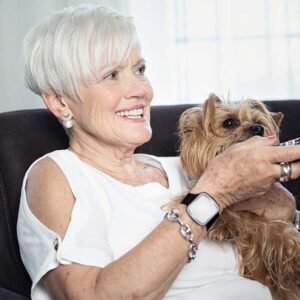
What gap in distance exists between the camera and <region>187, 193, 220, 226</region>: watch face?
1.27 metres

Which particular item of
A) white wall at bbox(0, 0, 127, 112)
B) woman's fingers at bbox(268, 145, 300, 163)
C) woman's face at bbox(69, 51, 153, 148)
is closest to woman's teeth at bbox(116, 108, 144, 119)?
woman's face at bbox(69, 51, 153, 148)

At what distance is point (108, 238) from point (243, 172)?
379mm

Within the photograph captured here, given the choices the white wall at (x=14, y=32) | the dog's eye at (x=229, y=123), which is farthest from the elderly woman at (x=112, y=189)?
the white wall at (x=14, y=32)

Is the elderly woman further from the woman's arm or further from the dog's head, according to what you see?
the dog's head

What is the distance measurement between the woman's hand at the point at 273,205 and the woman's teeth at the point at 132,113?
1.22ft

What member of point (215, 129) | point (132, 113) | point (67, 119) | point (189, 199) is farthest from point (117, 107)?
point (189, 199)

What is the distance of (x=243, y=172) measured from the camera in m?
1.30

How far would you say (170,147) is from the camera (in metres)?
2.08

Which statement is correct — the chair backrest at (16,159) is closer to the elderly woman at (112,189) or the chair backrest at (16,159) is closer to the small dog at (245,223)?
the elderly woman at (112,189)

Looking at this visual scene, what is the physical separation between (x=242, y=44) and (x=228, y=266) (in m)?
2.12

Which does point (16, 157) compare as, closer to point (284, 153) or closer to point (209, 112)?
point (209, 112)

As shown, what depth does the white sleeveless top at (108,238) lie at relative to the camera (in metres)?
1.30

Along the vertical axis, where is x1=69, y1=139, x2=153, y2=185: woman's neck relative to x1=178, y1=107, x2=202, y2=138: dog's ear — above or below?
below

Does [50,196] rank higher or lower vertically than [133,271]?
higher
